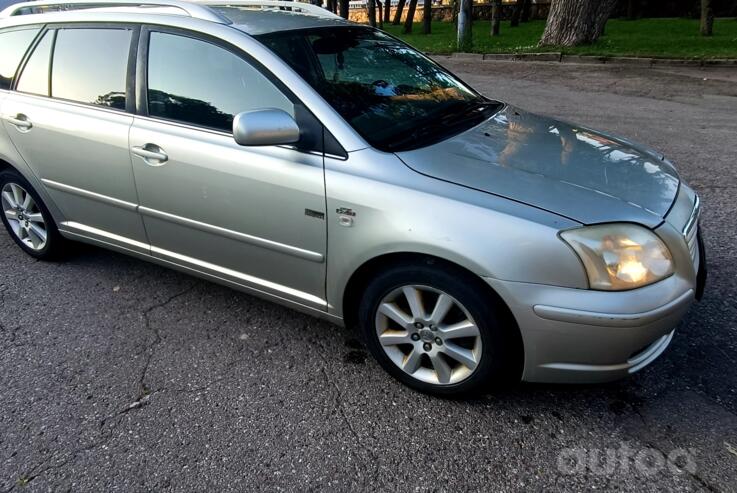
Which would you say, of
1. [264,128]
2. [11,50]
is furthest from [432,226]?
[11,50]

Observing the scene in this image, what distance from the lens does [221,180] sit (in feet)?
8.89

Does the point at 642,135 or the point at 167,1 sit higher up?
the point at 167,1

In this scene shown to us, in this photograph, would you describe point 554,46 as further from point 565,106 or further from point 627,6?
point 627,6

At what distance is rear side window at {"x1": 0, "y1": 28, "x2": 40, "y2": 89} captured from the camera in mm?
3543

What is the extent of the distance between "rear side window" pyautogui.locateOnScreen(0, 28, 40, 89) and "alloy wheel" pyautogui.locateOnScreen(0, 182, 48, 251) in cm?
70

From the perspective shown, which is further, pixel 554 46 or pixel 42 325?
pixel 554 46

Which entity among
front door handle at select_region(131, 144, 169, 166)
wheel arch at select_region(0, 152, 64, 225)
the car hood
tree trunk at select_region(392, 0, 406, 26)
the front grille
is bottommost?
tree trunk at select_region(392, 0, 406, 26)

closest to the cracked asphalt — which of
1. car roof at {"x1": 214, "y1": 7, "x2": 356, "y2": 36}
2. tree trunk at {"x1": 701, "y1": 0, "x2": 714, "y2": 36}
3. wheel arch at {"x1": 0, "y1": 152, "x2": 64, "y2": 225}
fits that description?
wheel arch at {"x1": 0, "y1": 152, "x2": 64, "y2": 225}

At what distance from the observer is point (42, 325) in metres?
3.14

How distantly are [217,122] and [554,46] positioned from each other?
41.3ft

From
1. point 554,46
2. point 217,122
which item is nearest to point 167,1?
point 217,122

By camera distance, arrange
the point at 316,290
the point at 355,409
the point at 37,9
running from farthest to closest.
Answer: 1. the point at 37,9
2. the point at 316,290
3. the point at 355,409

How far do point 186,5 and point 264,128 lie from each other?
1.15m

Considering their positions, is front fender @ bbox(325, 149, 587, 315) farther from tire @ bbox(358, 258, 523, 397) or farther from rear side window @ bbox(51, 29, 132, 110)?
rear side window @ bbox(51, 29, 132, 110)
